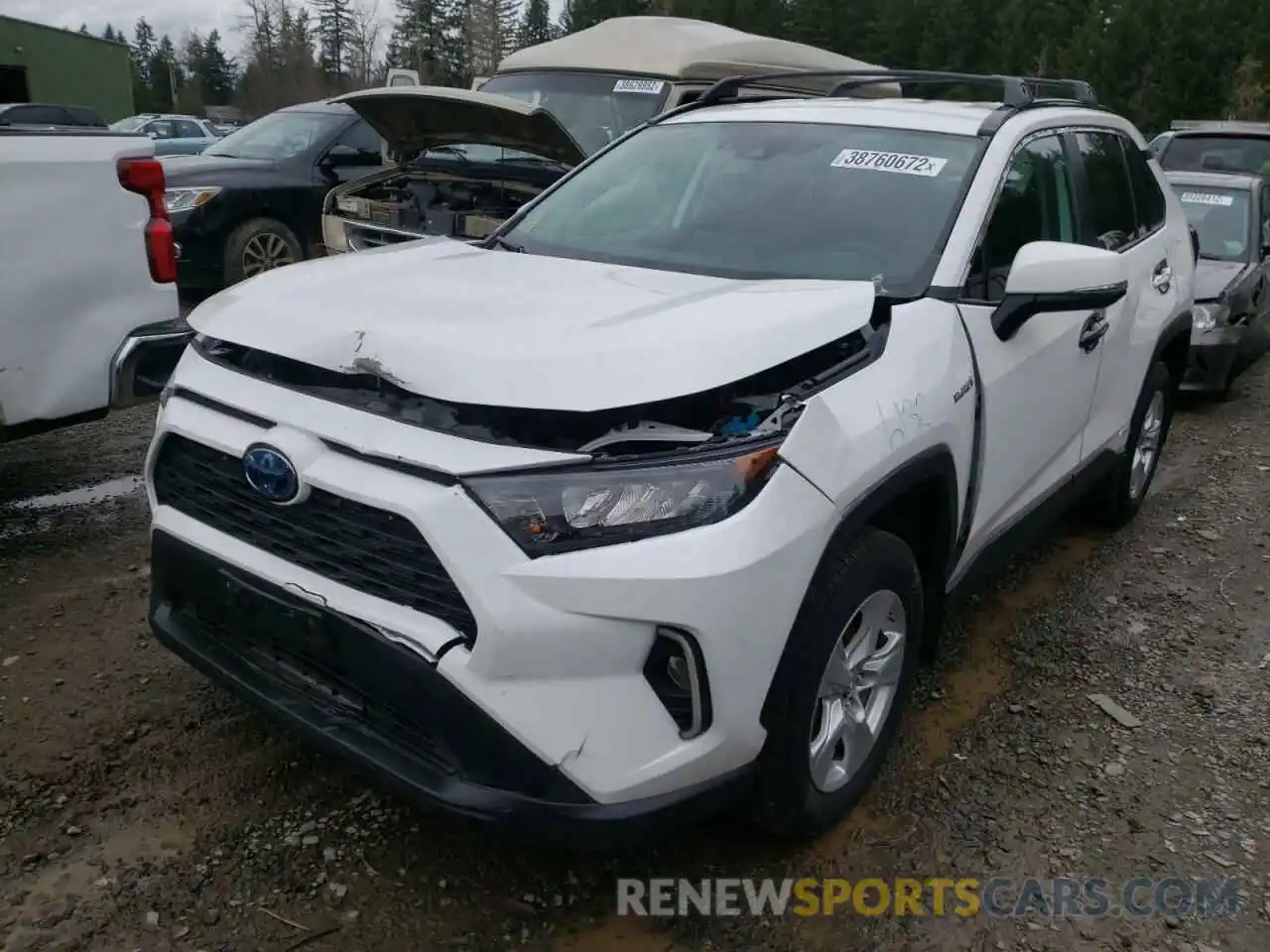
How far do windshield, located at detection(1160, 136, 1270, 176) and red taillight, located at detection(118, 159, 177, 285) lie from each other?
10.1 meters

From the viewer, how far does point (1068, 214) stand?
149 inches

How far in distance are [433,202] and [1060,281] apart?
531cm

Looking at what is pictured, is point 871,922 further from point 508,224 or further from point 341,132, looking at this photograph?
point 341,132

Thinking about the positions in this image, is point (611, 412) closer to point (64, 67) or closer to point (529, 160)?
point (529, 160)

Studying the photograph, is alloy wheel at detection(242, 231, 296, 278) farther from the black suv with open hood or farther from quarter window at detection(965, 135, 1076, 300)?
quarter window at detection(965, 135, 1076, 300)

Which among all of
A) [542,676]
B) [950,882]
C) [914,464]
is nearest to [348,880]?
[542,676]

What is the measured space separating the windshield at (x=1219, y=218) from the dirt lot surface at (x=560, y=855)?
14.8 ft

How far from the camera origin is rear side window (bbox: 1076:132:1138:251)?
4.00m

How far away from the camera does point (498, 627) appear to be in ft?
6.56

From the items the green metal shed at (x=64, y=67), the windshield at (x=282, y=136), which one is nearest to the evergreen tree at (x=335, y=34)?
the green metal shed at (x=64, y=67)

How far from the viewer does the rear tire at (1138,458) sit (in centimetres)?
457

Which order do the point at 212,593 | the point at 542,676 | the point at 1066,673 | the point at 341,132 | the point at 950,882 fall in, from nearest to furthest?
the point at 542,676
the point at 212,593
the point at 950,882
the point at 1066,673
the point at 341,132

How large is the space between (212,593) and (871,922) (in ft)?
5.56

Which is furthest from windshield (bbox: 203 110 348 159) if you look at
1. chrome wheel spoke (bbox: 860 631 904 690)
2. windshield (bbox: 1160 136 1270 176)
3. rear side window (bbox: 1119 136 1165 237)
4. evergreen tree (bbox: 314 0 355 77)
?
evergreen tree (bbox: 314 0 355 77)
